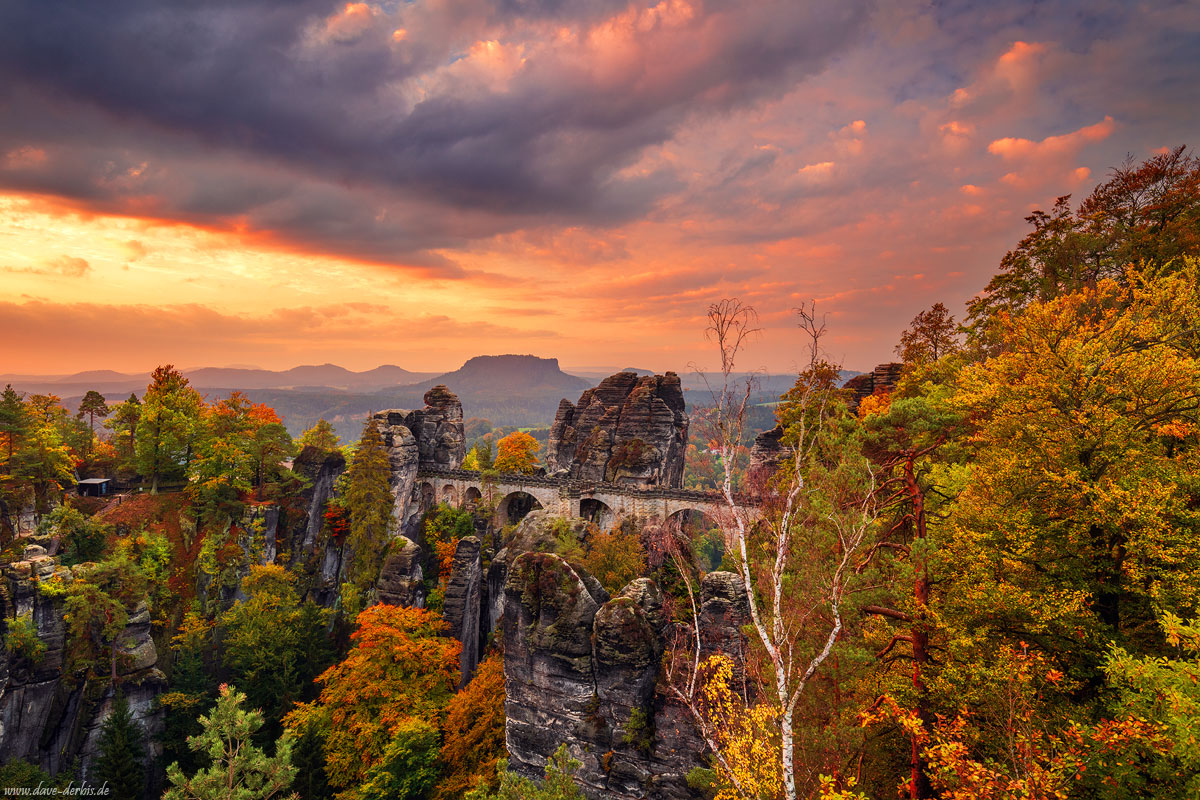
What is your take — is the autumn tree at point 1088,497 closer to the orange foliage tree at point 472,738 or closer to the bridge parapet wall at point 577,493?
the bridge parapet wall at point 577,493

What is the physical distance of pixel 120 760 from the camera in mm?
24984

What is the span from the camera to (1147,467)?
11031mm

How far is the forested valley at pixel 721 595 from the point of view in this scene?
34.2 feet

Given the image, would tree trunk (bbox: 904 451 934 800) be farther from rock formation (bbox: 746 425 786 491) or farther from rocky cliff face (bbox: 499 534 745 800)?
rock formation (bbox: 746 425 786 491)

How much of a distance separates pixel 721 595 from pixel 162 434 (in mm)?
47536

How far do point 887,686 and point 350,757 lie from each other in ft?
86.5

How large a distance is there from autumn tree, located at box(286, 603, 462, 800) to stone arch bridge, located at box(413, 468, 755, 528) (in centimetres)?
1248

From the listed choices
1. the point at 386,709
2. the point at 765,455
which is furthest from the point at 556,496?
the point at 386,709

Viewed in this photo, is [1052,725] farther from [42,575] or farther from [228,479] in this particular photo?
[228,479]

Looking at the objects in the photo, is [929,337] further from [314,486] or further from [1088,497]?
[314,486]

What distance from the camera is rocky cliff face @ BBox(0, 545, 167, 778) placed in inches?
1054

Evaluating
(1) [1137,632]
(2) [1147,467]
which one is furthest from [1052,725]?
(2) [1147,467]

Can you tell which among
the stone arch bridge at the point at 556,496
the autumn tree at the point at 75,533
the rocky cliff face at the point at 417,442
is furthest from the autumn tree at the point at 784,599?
the autumn tree at the point at 75,533

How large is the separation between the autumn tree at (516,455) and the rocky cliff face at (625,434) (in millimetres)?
2445
